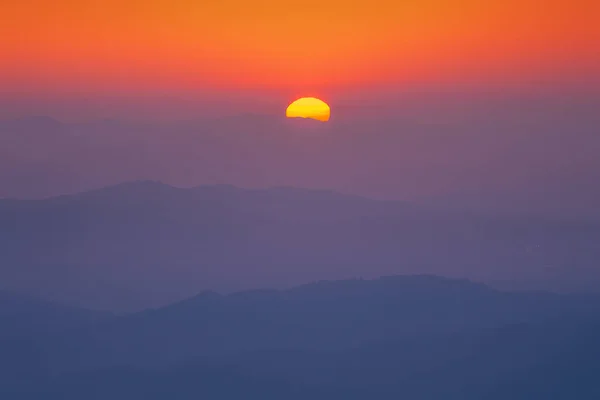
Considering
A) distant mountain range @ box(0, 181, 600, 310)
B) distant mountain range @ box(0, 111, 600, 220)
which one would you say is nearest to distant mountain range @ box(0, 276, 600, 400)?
distant mountain range @ box(0, 181, 600, 310)

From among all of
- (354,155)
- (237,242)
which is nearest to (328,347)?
(237,242)

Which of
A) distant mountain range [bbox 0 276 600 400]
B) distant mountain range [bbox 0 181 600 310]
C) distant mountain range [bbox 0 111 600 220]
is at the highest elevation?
distant mountain range [bbox 0 111 600 220]

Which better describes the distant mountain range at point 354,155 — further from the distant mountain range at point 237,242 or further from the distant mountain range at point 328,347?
the distant mountain range at point 328,347

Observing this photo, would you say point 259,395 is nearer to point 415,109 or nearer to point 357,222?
point 357,222

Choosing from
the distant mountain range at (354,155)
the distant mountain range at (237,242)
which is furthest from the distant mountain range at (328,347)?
the distant mountain range at (354,155)

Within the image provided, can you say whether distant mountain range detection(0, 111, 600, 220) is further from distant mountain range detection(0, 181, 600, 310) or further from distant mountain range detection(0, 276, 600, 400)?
distant mountain range detection(0, 276, 600, 400)

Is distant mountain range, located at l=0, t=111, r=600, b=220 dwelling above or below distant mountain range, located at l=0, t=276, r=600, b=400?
above

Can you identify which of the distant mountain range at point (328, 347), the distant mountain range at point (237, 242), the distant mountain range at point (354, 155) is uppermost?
the distant mountain range at point (354, 155)
